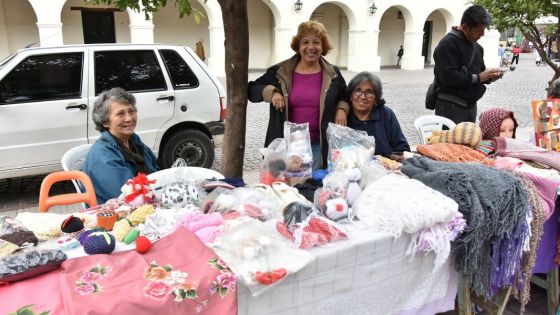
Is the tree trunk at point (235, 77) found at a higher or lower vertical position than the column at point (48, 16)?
lower

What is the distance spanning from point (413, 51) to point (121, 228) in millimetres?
24007

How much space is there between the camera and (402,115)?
10414 mm

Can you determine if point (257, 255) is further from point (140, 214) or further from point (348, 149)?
point (348, 149)

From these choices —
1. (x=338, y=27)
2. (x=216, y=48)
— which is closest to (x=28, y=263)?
(x=216, y=48)

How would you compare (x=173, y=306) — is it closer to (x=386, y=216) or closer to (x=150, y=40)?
(x=386, y=216)

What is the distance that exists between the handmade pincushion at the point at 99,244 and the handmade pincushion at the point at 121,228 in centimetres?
9

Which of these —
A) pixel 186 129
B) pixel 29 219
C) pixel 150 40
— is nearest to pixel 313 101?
pixel 29 219

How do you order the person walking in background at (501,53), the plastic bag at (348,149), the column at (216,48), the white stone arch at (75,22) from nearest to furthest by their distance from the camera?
the plastic bag at (348,149) → the white stone arch at (75,22) → the column at (216,48) → the person walking in background at (501,53)

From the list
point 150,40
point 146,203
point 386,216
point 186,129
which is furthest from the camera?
point 150,40

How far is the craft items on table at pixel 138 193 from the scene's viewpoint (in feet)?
7.12

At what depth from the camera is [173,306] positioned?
152cm

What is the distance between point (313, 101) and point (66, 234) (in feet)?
6.35

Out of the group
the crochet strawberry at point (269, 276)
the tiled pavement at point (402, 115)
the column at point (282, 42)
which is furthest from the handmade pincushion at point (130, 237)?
the column at point (282, 42)

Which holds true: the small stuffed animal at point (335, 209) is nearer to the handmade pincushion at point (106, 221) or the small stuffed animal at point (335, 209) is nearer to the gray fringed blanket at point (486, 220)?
the gray fringed blanket at point (486, 220)
